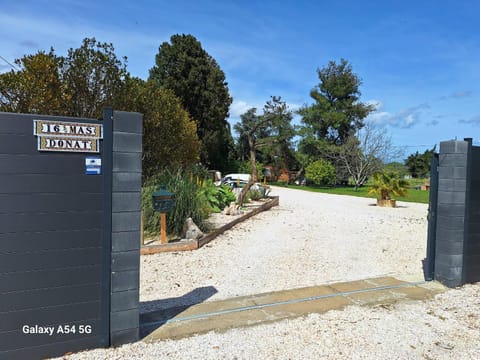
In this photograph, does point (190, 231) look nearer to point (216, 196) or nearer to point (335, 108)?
point (216, 196)

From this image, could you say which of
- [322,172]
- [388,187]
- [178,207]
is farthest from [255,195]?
[322,172]

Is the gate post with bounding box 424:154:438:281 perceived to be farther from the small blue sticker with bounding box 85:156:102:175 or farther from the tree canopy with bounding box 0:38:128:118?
the tree canopy with bounding box 0:38:128:118

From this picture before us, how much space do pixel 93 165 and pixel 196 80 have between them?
2163 cm

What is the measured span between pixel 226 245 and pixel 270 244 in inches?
34.2

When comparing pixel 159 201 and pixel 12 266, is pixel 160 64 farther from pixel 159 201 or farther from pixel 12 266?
pixel 12 266

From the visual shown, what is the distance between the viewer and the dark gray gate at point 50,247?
222 cm

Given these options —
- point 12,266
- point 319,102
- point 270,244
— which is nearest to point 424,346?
point 12,266

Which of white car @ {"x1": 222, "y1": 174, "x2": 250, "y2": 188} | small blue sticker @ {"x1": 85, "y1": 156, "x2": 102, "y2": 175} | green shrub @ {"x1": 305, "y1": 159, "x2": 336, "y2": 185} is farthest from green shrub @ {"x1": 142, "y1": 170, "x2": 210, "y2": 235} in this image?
green shrub @ {"x1": 305, "y1": 159, "x2": 336, "y2": 185}

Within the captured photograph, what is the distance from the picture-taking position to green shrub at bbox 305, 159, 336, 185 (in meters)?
29.7

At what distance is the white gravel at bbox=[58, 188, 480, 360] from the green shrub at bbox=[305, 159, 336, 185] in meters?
21.3

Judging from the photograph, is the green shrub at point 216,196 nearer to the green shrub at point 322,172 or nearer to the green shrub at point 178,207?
the green shrub at point 178,207

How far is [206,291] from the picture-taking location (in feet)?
13.3

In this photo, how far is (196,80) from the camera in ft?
75.3

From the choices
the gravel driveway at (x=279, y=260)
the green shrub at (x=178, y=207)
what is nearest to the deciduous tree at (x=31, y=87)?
the green shrub at (x=178, y=207)
